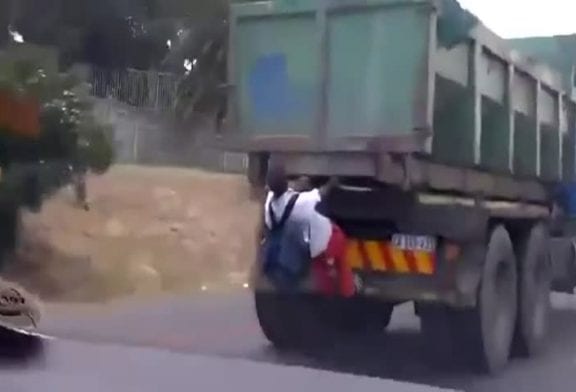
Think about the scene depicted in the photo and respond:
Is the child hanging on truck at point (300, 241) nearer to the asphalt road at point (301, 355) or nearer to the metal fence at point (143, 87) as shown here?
the asphalt road at point (301, 355)

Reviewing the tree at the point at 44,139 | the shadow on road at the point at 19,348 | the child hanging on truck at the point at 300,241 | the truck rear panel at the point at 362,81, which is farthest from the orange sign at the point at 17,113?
the shadow on road at the point at 19,348

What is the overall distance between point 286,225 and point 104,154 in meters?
7.87

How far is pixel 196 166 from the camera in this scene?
73.5 ft

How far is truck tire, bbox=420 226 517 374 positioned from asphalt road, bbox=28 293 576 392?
147mm

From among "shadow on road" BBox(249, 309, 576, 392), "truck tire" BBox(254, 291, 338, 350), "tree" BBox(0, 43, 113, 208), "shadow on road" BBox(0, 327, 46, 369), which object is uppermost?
"tree" BBox(0, 43, 113, 208)

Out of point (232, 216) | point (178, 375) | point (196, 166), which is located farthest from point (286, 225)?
point (196, 166)

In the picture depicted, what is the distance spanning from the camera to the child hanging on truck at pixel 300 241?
8609 millimetres

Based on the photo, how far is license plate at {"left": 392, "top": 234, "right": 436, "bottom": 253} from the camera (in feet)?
27.7

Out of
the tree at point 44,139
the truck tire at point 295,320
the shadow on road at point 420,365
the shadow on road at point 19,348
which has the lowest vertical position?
the shadow on road at point 420,365

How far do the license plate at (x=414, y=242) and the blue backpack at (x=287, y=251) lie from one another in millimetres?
618

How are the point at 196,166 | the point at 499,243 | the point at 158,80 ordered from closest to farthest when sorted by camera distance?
the point at 499,243, the point at 196,166, the point at 158,80

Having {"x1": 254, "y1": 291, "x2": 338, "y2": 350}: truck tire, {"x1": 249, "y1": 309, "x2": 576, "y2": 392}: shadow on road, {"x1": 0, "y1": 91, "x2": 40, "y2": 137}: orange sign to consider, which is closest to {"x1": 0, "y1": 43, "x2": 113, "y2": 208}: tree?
{"x1": 0, "y1": 91, "x2": 40, "y2": 137}: orange sign

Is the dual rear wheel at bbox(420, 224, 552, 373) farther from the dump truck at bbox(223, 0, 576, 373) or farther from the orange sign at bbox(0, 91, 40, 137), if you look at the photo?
the orange sign at bbox(0, 91, 40, 137)

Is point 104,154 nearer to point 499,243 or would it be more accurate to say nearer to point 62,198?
point 62,198
